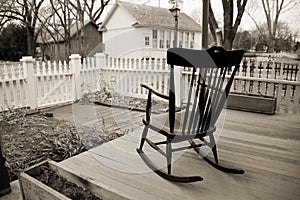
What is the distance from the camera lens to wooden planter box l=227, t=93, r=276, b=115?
10.7 feet

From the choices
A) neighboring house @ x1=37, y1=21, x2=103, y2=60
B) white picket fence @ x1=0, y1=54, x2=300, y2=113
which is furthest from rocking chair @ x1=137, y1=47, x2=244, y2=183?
neighboring house @ x1=37, y1=21, x2=103, y2=60

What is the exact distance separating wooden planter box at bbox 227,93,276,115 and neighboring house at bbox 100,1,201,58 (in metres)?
7.81

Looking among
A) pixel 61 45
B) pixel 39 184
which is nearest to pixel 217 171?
pixel 39 184

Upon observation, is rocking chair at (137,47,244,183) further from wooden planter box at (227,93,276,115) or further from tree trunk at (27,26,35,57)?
tree trunk at (27,26,35,57)

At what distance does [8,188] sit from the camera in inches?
72.2

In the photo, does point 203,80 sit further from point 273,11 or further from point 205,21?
point 273,11

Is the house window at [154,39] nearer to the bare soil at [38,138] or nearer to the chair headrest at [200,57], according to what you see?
the bare soil at [38,138]

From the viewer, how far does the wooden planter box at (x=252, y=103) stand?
326 centimetres

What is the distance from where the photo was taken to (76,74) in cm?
489

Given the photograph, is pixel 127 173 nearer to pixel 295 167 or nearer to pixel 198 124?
pixel 198 124

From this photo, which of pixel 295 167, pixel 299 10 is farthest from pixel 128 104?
pixel 299 10

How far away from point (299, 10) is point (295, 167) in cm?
772

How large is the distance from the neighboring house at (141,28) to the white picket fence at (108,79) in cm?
557

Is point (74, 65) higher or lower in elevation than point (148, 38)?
lower
